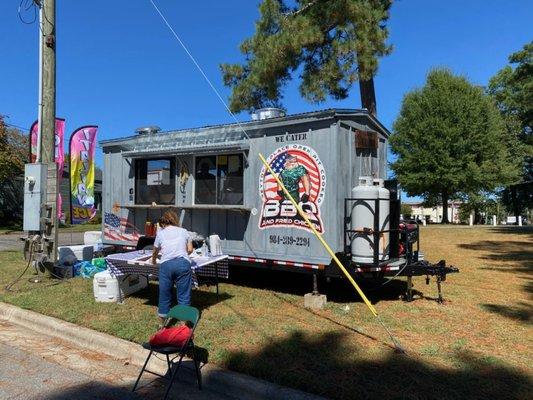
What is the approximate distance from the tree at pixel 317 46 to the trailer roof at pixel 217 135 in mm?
5395

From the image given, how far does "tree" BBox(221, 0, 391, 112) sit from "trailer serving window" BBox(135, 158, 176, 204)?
5.96 m

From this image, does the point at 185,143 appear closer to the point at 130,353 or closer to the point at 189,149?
the point at 189,149

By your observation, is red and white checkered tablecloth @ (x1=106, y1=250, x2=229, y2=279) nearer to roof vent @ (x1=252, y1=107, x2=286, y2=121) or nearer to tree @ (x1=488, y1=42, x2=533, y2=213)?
roof vent @ (x1=252, y1=107, x2=286, y2=121)

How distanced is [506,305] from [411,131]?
26.9m

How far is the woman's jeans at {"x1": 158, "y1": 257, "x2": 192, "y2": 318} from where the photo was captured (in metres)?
6.03

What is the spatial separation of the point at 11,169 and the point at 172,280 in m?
25.1

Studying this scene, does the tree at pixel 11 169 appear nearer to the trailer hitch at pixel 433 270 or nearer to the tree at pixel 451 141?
the tree at pixel 451 141

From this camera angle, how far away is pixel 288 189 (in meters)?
7.86

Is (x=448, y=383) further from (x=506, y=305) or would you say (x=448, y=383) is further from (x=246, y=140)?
(x=246, y=140)

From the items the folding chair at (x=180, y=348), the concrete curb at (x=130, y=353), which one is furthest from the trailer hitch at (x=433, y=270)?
the folding chair at (x=180, y=348)

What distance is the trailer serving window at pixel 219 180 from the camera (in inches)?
338

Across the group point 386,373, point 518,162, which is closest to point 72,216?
point 386,373

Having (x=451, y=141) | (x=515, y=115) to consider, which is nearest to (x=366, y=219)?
(x=451, y=141)

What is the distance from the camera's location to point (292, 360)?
16.1ft
